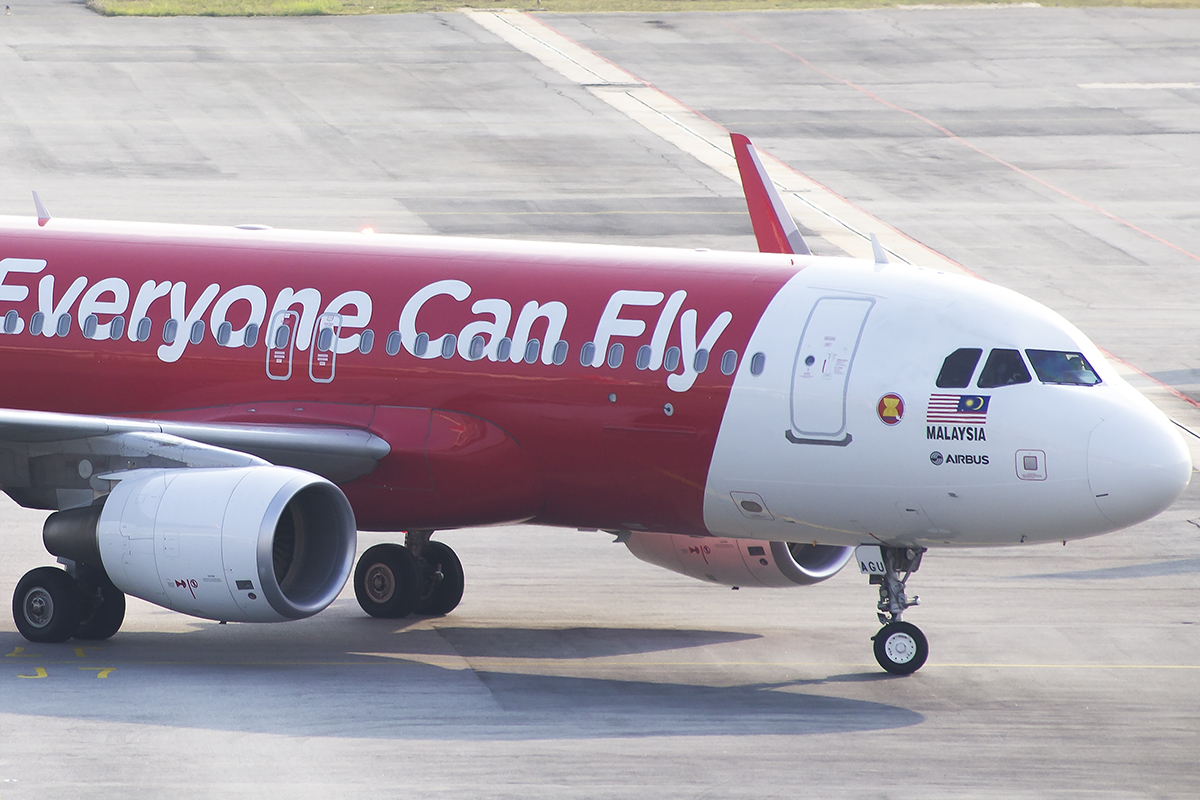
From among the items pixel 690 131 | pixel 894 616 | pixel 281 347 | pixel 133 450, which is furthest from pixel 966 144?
pixel 133 450

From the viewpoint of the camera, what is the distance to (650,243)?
165 feet

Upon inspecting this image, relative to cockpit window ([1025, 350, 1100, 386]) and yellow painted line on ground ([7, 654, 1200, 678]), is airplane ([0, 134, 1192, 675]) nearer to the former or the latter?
cockpit window ([1025, 350, 1100, 386])

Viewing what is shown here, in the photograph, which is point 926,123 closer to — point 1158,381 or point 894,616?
point 1158,381

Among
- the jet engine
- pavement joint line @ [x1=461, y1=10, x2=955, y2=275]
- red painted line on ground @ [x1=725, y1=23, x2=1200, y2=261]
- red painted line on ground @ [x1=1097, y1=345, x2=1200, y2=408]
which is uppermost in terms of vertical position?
the jet engine

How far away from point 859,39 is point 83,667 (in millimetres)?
59591

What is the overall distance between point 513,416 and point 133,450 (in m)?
4.27

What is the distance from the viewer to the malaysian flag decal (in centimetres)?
2105

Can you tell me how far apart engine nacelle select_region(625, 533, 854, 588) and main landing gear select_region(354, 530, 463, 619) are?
260cm

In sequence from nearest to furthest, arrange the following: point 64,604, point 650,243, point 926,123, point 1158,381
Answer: point 64,604 < point 1158,381 < point 650,243 < point 926,123

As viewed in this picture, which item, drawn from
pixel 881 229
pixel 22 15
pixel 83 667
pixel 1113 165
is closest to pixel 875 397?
pixel 83 667

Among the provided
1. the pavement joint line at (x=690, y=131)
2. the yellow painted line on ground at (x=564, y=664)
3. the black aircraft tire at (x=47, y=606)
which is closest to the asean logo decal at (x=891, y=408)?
the yellow painted line on ground at (x=564, y=664)

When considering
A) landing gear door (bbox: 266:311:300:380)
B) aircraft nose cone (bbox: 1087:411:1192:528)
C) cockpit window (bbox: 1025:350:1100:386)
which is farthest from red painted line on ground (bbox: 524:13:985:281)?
landing gear door (bbox: 266:311:300:380)

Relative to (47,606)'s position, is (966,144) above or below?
below

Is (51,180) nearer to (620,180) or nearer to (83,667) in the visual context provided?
(620,180)
